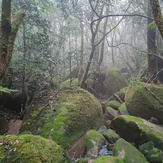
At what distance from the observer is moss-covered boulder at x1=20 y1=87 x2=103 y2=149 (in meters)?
4.60

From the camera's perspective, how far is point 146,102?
20.4ft

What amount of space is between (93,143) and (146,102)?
8.82ft

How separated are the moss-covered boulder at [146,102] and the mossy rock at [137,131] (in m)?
1.18

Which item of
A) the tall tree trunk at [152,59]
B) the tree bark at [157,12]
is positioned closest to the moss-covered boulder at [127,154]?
the tree bark at [157,12]

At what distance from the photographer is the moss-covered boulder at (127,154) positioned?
3.85 meters

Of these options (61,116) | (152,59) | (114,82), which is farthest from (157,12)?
(114,82)

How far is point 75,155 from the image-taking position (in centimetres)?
432

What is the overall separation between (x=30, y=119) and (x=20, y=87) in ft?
6.68

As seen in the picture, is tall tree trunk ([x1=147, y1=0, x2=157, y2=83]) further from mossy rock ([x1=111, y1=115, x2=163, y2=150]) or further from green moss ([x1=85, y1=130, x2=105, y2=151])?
green moss ([x1=85, y1=130, x2=105, y2=151])

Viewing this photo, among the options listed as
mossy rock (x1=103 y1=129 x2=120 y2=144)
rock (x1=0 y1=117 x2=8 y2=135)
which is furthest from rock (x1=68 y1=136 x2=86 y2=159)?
rock (x1=0 y1=117 x2=8 y2=135)

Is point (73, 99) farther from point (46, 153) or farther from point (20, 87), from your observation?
point (46, 153)

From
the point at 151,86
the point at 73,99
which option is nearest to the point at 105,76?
the point at 151,86

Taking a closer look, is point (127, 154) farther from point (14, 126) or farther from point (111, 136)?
point (14, 126)

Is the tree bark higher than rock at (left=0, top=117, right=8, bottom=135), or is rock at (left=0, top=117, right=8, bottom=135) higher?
the tree bark
